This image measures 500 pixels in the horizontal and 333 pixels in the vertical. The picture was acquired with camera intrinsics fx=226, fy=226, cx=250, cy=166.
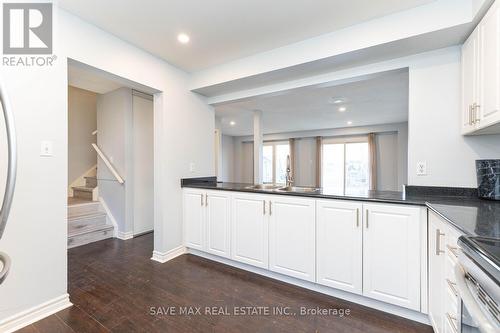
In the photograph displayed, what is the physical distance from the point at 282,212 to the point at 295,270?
565mm

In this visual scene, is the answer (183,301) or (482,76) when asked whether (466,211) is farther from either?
(183,301)

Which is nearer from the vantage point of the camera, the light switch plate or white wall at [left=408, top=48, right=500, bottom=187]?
the light switch plate

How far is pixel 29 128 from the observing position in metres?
1.71

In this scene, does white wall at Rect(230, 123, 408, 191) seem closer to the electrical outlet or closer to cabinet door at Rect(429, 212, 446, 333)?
the electrical outlet

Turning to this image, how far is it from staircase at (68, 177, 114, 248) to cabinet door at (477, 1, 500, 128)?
15.0 ft

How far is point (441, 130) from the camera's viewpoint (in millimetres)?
1994

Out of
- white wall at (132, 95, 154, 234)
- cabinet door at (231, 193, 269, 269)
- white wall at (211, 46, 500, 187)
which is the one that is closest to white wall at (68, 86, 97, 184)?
white wall at (132, 95, 154, 234)

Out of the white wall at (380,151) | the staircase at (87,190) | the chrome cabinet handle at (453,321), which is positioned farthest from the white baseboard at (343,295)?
the white wall at (380,151)

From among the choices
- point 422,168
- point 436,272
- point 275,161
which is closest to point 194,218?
point 436,272

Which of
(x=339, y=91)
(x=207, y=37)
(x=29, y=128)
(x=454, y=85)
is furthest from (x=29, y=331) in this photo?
(x=339, y=91)

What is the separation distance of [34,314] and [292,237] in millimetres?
2142

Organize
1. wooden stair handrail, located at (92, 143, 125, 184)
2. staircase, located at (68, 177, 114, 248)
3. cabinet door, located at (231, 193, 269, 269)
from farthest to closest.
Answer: wooden stair handrail, located at (92, 143, 125, 184)
staircase, located at (68, 177, 114, 248)
cabinet door, located at (231, 193, 269, 269)

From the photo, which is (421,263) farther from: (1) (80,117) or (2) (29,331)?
(1) (80,117)

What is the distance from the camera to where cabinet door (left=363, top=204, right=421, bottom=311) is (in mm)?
1699
